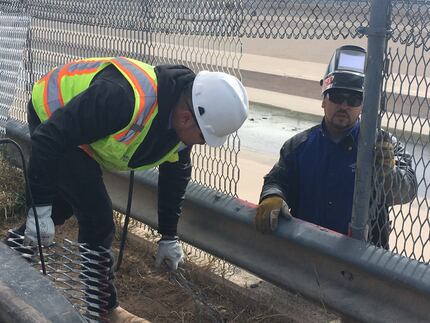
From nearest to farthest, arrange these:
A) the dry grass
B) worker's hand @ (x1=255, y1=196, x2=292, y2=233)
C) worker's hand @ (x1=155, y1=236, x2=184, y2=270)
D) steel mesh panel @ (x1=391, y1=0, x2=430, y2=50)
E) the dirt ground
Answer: steel mesh panel @ (x1=391, y1=0, x2=430, y2=50)
worker's hand @ (x1=255, y1=196, x2=292, y2=233)
the dirt ground
worker's hand @ (x1=155, y1=236, x2=184, y2=270)
the dry grass

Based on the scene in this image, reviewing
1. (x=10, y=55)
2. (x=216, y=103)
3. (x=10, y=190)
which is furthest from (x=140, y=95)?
(x=10, y=55)

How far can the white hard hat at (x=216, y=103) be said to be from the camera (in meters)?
3.01

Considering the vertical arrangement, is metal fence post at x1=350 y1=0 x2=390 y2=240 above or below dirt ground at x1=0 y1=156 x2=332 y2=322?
above

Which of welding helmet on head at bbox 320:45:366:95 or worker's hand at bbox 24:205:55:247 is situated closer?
worker's hand at bbox 24:205:55:247

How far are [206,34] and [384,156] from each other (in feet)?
4.71

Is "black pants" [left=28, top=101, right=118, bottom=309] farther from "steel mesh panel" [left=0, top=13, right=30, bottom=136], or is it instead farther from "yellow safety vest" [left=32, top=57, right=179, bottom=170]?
"steel mesh panel" [left=0, top=13, right=30, bottom=136]

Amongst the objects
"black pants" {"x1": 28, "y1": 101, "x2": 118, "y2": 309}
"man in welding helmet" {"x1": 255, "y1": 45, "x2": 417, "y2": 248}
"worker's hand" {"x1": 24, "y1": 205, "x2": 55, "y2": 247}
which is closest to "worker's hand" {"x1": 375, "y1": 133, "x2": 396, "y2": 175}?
"man in welding helmet" {"x1": 255, "y1": 45, "x2": 417, "y2": 248}

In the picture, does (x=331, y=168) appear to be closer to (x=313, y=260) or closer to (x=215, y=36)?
(x=313, y=260)

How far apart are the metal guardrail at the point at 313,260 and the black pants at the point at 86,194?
1.97ft

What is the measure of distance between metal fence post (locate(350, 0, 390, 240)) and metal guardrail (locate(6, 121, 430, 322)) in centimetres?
13

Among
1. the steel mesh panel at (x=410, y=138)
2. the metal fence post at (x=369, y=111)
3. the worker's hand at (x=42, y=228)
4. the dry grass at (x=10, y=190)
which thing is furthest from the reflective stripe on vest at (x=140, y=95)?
the dry grass at (x=10, y=190)

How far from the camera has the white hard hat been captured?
3.01m

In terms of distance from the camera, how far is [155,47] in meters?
4.43

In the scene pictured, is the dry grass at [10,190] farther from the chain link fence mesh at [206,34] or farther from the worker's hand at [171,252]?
the worker's hand at [171,252]
